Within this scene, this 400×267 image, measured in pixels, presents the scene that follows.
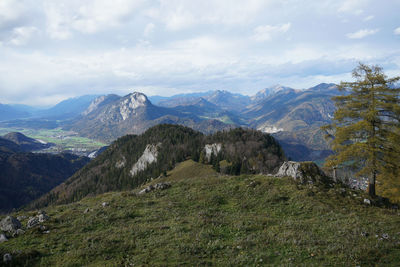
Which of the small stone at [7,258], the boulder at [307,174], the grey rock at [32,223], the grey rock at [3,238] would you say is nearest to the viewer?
the small stone at [7,258]

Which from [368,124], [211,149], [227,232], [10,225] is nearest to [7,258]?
[10,225]

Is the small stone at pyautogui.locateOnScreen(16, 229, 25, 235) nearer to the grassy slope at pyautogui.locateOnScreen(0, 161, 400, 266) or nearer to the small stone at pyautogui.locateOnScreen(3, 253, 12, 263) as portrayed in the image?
the grassy slope at pyautogui.locateOnScreen(0, 161, 400, 266)

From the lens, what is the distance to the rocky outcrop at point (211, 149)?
128m

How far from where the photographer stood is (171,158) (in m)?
133

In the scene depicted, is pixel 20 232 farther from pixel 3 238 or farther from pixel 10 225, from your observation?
pixel 10 225

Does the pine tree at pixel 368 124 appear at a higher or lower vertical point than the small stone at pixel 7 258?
higher

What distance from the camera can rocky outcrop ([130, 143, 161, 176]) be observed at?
152413mm

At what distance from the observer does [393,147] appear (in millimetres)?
24266

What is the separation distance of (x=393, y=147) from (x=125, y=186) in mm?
134436

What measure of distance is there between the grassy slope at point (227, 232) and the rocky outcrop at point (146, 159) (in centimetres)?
12617

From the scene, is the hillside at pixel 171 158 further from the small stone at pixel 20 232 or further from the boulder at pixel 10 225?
the small stone at pixel 20 232

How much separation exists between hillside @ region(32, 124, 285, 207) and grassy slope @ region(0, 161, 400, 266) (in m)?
64.0

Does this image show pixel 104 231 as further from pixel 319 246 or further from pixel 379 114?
pixel 379 114

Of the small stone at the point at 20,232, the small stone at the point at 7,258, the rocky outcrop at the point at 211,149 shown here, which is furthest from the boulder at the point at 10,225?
the rocky outcrop at the point at 211,149
